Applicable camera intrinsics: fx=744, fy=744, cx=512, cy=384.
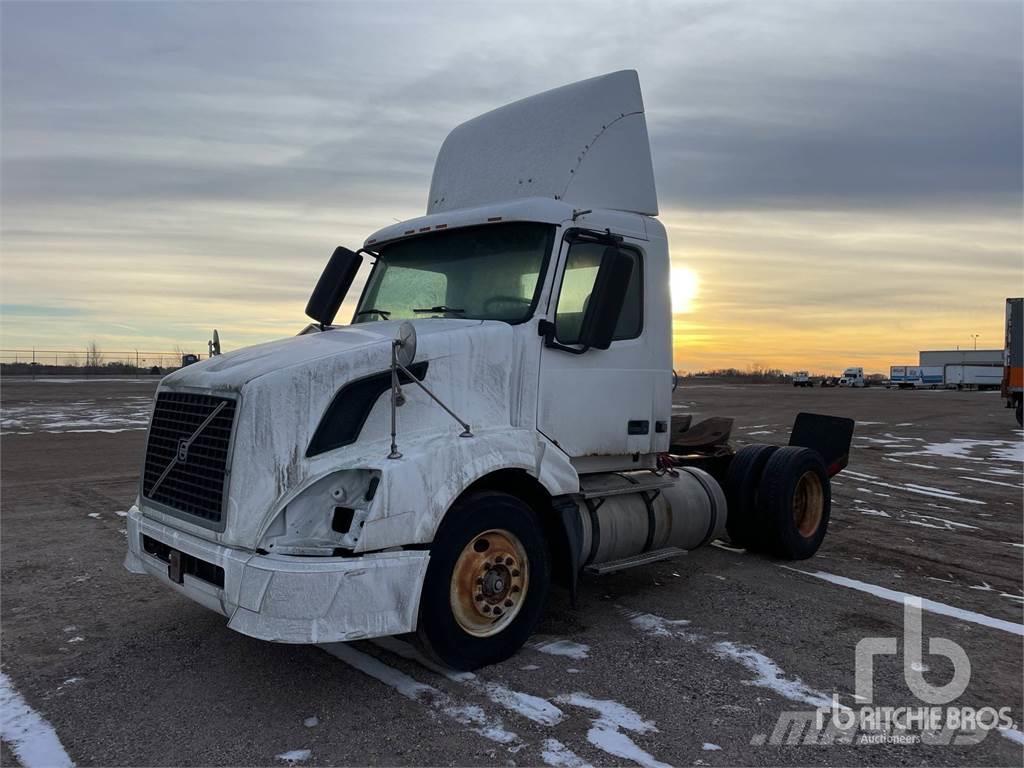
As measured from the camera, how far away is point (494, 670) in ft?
14.7

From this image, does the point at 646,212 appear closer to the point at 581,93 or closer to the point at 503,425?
the point at 581,93

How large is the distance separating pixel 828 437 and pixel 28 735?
785 cm

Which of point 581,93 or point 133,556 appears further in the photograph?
point 581,93

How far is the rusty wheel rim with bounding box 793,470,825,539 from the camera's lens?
7508 millimetres

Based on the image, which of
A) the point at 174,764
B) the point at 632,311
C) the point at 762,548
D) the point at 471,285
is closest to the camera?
the point at 174,764

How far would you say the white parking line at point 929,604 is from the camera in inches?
213

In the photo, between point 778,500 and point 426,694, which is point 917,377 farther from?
point 426,694

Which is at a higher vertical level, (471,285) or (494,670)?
(471,285)

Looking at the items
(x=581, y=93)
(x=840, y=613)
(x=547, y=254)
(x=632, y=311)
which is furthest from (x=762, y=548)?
(x=581, y=93)

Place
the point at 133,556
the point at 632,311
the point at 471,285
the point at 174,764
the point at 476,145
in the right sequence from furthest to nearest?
the point at 476,145 → the point at 632,311 → the point at 471,285 → the point at 133,556 → the point at 174,764

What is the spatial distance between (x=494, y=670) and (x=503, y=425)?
1.50 m

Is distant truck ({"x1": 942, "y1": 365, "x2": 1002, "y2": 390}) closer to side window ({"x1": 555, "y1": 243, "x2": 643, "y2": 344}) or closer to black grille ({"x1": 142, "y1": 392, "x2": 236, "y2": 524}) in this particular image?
side window ({"x1": 555, "y1": 243, "x2": 643, "y2": 344})

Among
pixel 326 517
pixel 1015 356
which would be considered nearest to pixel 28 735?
pixel 326 517

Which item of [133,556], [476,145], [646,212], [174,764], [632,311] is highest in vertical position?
[476,145]
